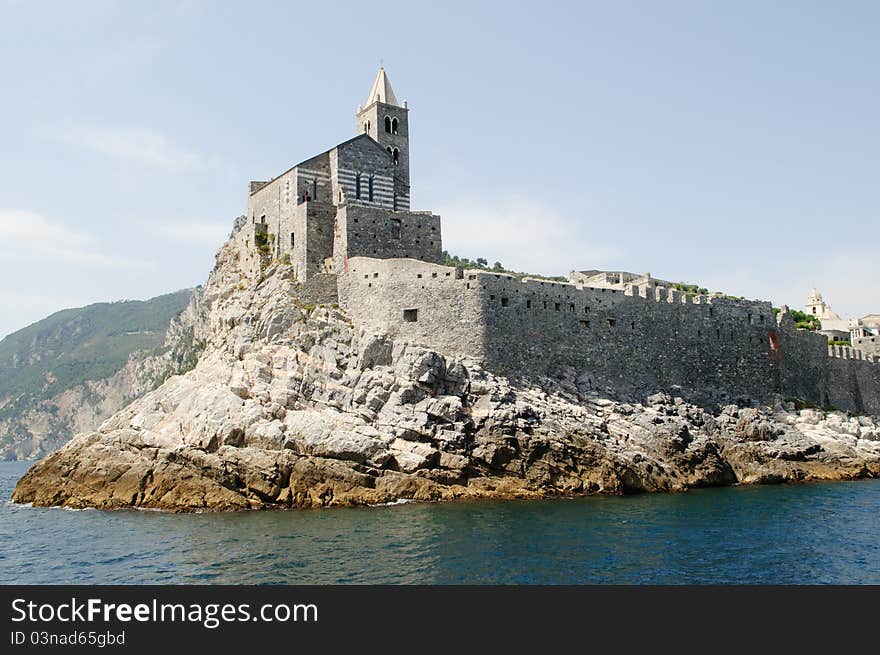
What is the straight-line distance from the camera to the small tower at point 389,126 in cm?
4906

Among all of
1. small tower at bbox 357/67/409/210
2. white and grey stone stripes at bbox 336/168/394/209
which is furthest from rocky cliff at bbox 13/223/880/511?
small tower at bbox 357/67/409/210

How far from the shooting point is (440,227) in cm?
4541

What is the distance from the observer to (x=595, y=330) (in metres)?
44.3

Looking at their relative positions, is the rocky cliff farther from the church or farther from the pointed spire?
the pointed spire

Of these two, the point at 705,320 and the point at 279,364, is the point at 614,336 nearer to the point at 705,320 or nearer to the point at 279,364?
the point at 705,320

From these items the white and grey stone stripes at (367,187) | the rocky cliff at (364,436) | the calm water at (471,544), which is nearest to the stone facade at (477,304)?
the white and grey stone stripes at (367,187)

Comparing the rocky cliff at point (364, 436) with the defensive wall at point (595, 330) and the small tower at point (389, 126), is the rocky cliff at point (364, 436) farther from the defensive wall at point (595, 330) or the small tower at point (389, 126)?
the small tower at point (389, 126)

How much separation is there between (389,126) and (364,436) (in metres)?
21.7

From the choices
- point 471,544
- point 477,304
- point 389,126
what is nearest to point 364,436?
point 477,304

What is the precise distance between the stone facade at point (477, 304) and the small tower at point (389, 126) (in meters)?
0.08

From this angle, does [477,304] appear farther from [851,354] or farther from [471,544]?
[851,354]
